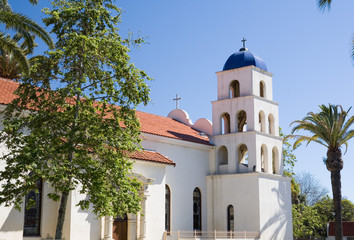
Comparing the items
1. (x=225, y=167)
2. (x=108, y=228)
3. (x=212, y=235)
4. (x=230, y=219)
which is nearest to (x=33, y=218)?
(x=108, y=228)

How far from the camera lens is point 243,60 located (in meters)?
34.5

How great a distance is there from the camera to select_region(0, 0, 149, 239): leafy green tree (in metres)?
16.1

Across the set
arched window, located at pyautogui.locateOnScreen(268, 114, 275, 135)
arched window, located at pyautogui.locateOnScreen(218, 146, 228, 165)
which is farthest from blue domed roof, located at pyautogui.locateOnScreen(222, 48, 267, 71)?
arched window, located at pyautogui.locateOnScreen(218, 146, 228, 165)

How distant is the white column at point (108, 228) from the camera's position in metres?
23.4

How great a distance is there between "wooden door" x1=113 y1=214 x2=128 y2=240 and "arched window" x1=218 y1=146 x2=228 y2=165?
10.9 meters

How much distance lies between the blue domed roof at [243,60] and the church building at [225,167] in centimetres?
7

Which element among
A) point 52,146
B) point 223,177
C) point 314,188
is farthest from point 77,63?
point 314,188

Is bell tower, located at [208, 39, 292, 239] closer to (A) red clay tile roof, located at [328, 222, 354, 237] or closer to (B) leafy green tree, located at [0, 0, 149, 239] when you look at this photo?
(B) leafy green tree, located at [0, 0, 149, 239]

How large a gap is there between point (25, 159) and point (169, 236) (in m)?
15.0

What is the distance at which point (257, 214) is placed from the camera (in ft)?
103

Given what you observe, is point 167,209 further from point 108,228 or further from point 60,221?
point 60,221

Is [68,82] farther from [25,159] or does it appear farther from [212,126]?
[212,126]

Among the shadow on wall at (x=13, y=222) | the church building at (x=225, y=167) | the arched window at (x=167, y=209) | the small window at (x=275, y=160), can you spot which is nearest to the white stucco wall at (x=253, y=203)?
the church building at (x=225, y=167)

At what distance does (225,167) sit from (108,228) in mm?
12176
